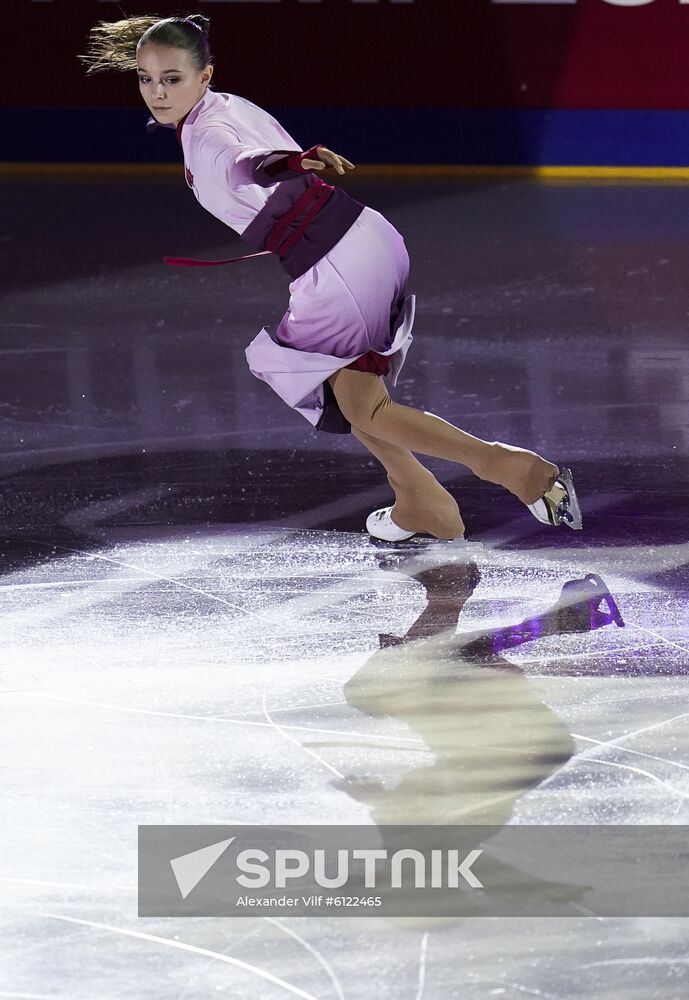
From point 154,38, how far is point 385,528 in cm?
128

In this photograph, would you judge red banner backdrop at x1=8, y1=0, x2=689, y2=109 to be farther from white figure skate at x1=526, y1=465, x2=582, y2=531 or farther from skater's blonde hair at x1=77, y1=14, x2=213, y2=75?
white figure skate at x1=526, y1=465, x2=582, y2=531

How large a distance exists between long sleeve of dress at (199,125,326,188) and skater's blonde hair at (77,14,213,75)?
213 mm

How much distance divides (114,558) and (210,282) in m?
3.39

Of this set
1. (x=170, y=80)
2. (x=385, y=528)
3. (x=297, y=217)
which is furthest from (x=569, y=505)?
(x=170, y=80)

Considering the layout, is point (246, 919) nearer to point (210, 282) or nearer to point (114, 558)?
point (114, 558)

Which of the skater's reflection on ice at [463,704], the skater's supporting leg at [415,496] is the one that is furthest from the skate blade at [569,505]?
the skater's supporting leg at [415,496]

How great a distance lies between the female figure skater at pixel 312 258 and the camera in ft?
10.5

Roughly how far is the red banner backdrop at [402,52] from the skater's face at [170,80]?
22.4 feet

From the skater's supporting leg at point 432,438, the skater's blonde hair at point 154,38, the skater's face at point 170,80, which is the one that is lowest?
the skater's supporting leg at point 432,438

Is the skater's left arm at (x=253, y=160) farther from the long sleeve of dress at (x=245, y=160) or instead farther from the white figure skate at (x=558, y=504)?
the white figure skate at (x=558, y=504)

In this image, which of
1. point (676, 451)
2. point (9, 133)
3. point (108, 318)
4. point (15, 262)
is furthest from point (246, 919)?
point (9, 133)

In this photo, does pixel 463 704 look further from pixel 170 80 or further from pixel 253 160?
pixel 170 80

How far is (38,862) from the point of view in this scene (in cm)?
232

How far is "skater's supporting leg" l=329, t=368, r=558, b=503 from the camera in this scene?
337 cm
